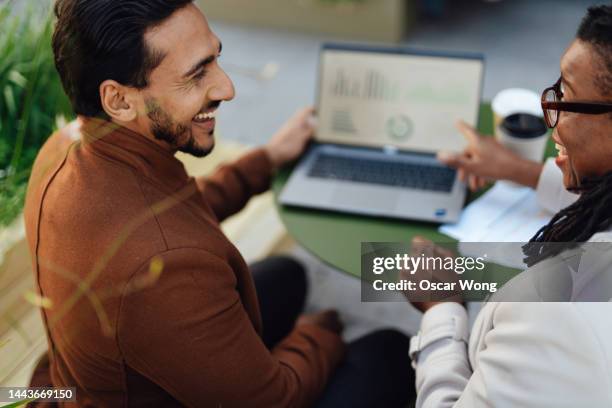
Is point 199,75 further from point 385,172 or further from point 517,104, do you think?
point 517,104

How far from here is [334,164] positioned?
5.17 feet

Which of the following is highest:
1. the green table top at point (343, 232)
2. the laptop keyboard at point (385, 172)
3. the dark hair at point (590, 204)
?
the dark hair at point (590, 204)

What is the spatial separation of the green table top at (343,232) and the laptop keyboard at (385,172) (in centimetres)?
9

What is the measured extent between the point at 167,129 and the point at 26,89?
0.82 m

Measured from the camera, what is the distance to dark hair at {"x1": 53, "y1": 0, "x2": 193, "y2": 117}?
97cm

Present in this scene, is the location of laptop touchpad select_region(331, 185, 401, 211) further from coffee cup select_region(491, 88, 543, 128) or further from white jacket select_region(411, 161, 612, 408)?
white jacket select_region(411, 161, 612, 408)

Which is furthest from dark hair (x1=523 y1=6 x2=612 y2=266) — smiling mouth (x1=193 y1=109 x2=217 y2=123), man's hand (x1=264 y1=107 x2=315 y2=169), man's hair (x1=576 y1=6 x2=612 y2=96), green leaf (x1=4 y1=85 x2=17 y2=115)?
green leaf (x1=4 y1=85 x2=17 y2=115)

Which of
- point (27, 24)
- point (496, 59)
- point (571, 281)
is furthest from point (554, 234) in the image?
point (496, 59)

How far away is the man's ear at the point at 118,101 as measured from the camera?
102cm

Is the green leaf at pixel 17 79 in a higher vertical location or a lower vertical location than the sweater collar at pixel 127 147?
lower

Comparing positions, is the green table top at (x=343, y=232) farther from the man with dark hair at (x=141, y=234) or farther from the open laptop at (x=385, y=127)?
the man with dark hair at (x=141, y=234)

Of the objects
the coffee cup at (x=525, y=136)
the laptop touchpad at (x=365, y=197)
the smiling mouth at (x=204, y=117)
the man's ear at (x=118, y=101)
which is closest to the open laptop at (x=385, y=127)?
the laptop touchpad at (x=365, y=197)

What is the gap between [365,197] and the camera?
1470mm

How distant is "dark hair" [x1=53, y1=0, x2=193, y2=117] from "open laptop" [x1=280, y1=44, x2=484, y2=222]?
1.82 ft
